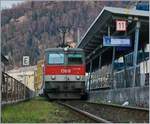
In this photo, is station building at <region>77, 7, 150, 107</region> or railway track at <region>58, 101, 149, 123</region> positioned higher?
station building at <region>77, 7, 150, 107</region>

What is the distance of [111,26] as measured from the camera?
1125 inches

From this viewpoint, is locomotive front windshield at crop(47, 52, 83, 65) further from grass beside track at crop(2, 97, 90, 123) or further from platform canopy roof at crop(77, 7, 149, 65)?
grass beside track at crop(2, 97, 90, 123)

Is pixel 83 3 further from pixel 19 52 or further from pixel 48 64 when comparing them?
pixel 48 64

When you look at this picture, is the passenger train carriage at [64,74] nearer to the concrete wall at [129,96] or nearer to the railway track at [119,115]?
the concrete wall at [129,96]

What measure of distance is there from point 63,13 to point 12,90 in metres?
84.7

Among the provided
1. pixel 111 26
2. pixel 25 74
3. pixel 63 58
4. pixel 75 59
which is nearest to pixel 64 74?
pixel 63 58

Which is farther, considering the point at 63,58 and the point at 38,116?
the point at 63,58

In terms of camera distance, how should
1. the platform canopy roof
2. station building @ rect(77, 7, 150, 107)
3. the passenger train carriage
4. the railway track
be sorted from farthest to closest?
1. the passenger train carriage
2. the platform canopy roof
3. station building @ rect(77, 7, 150, 107)
4. the railway track

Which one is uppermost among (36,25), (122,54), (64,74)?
(36,25)

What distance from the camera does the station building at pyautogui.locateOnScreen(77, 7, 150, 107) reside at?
2402 cm

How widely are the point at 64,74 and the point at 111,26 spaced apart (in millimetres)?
5424

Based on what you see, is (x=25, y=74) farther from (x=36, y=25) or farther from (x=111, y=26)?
(x=111, y=26)

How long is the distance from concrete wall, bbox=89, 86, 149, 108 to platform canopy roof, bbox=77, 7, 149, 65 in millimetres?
3711

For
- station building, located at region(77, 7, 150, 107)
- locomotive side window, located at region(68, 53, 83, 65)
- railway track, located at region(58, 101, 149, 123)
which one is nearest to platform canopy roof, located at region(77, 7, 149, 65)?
station building, located at region(77, 7, 150, 107)
